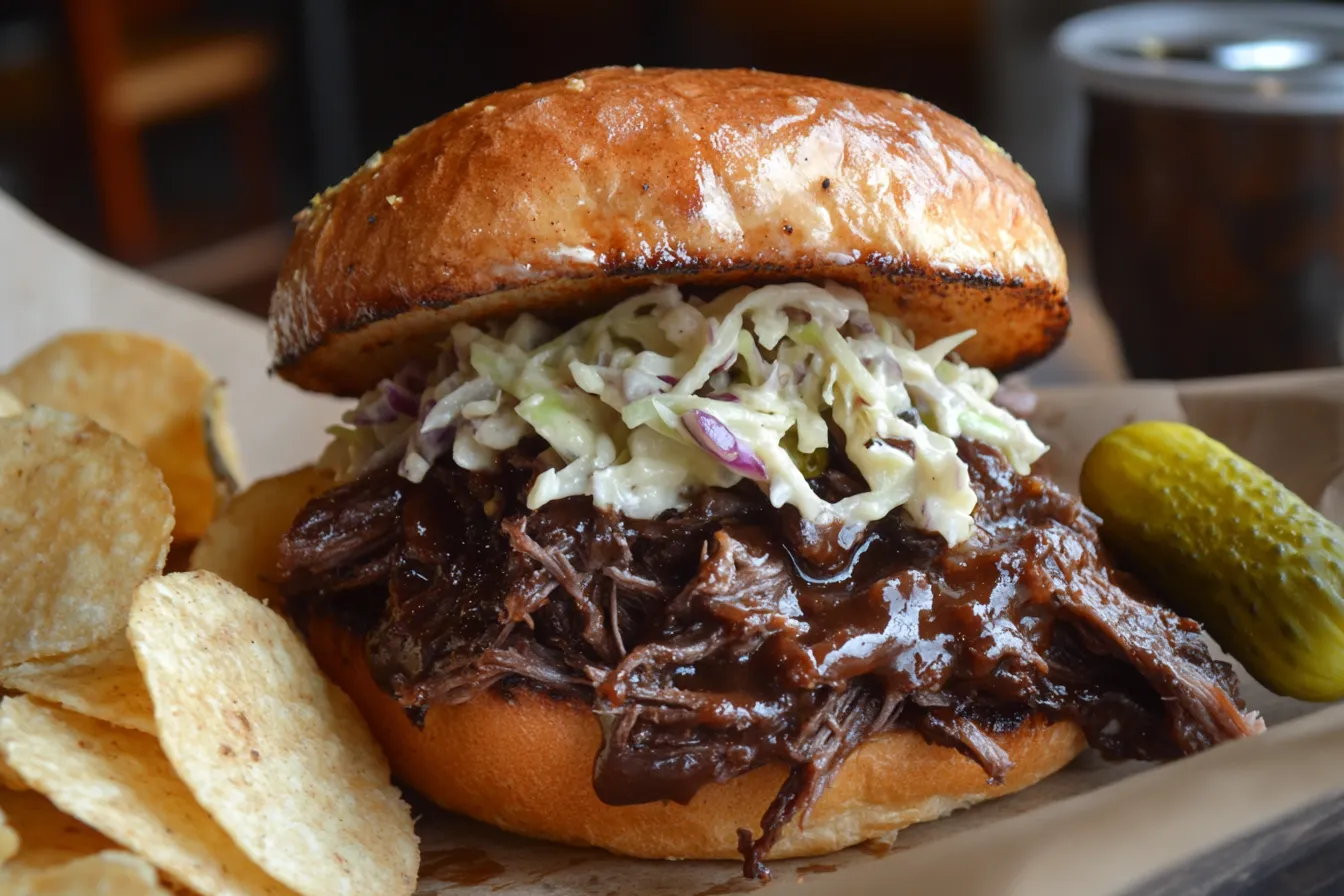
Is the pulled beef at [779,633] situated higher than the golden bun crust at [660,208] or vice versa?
the golden bun crust at [660,208]

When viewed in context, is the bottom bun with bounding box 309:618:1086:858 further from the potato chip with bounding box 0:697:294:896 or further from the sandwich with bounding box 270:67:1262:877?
the potato chip with bounding box 0:697:294:896

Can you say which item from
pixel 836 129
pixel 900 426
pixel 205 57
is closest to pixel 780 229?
pixel 836 129

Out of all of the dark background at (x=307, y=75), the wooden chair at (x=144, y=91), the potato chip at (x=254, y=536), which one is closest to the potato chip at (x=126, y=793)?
the potato chip at (x=254, y=536)

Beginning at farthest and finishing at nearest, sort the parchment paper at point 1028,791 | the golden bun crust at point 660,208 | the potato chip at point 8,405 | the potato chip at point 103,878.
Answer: the potato chip at point 8,405, the golden bun crust at point 660,208, the potato chip at point 103,878, the parchment paper at point 1028,791

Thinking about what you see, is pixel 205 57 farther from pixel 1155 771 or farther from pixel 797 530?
pixel 1155 771

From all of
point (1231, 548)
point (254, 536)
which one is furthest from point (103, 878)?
point (1231, 548)

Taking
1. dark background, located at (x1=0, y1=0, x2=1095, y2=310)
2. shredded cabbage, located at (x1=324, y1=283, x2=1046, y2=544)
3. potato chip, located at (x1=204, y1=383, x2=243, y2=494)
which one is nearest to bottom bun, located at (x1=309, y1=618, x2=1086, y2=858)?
shredded cabbage, located at (x1=324, y1=283, x2=1046, y2=544)

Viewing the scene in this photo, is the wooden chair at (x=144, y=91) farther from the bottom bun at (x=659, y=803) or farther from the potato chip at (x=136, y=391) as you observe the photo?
the bottom bun at (x=659, y=803)
